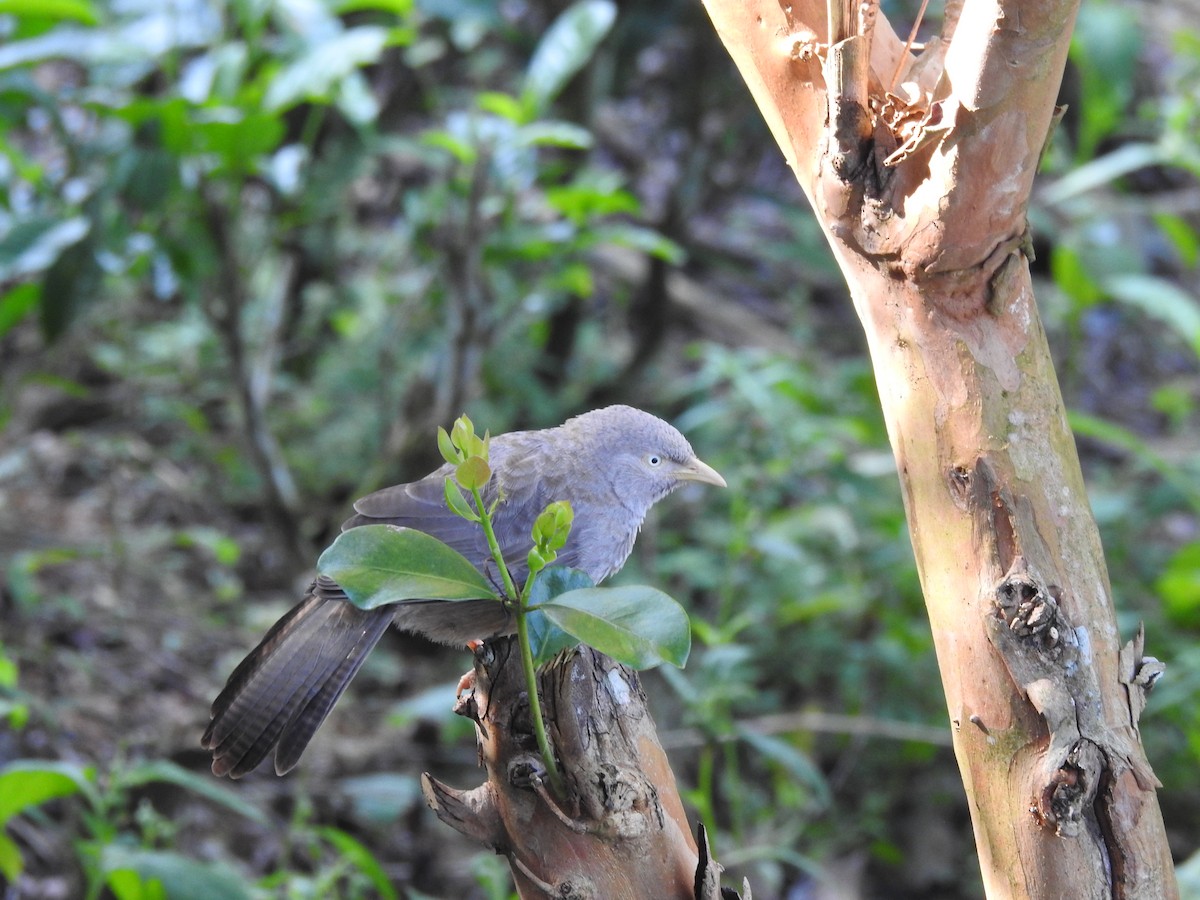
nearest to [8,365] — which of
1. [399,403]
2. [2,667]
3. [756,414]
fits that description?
[399,403]

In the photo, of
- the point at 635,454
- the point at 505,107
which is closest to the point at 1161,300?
the point at 505,107

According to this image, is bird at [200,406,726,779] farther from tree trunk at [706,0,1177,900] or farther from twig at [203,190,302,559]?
twig at [203,190,302,559]

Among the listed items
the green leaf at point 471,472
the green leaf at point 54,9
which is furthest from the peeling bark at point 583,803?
the green leaf at point 54,9

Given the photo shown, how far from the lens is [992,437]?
206 cm

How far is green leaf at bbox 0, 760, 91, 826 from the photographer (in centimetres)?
296

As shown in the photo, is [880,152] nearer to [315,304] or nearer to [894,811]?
[894,811]

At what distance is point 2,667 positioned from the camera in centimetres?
362

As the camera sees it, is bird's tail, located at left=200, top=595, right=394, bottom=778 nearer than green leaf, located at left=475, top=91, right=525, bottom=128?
Yes

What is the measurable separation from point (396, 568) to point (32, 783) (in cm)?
178

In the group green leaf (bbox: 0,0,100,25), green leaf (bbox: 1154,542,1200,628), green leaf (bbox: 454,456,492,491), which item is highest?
green leaf (bbox: 0,0,100,25)

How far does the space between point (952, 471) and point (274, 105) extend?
10.6ft

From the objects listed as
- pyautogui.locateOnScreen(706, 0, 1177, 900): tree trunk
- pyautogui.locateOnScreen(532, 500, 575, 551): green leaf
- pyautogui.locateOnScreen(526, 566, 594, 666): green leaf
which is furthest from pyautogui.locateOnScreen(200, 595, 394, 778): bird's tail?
pyautogui.locateOnScreen(706, 0, 1177, 900): tree trunk

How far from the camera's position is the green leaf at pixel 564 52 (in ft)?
15.6

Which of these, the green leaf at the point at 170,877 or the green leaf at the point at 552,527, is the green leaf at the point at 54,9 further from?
the green leaf at the point at 552,527
